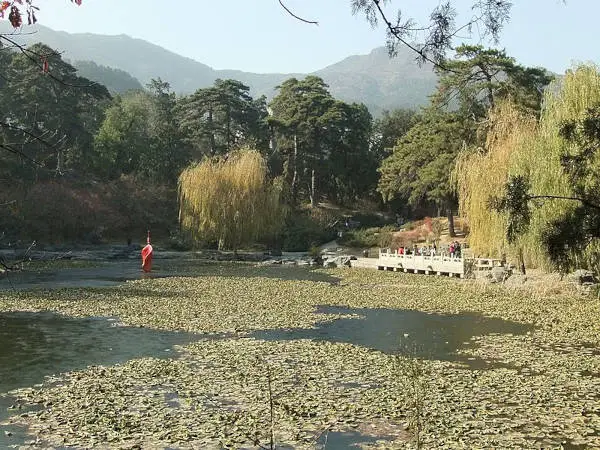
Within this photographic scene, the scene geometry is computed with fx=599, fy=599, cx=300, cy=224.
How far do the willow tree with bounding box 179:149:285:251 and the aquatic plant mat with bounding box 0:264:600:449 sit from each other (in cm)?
1794

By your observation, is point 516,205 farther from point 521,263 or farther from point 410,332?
point 521,263

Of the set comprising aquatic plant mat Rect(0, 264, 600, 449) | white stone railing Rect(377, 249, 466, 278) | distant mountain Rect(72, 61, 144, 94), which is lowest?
aquatic plant mat Rect(0, 264, 600, 449)

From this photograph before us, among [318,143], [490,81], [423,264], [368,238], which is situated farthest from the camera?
[318,143]

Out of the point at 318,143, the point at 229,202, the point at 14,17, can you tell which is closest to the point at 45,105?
the point at 229,202

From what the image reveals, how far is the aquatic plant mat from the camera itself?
21.5 feet

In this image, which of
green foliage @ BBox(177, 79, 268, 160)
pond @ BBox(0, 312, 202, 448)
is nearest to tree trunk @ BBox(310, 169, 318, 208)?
green foliage @ BBox(177, 79, 268, 160)

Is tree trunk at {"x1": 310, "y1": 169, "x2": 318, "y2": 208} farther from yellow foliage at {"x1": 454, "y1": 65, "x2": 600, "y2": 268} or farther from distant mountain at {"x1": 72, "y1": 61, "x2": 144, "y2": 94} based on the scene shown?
distant mountain at {"x1": 72, "y1": 61, "x2": 144, "y2": 94}

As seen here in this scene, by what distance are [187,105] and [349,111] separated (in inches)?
549

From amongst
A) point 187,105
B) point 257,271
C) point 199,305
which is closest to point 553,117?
point 199,305

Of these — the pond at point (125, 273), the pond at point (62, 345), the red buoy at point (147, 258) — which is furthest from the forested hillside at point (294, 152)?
the pond at point (62, 345)

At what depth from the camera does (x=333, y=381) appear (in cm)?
872

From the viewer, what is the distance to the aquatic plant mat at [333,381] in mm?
6551

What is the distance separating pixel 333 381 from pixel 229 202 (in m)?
26.9

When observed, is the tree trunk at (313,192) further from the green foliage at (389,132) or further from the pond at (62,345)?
the pond at (62,345)
